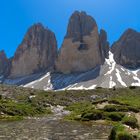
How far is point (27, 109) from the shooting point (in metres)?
76.5

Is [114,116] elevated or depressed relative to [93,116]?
depressed

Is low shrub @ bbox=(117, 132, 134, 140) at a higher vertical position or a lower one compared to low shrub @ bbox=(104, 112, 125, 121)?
lower

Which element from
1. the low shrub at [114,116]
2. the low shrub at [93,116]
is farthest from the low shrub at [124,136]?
A: the low shrub at [93,116]

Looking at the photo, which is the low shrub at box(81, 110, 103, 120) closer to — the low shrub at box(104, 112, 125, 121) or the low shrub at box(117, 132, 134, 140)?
the low shrub at box(104, 112, 125, 121)

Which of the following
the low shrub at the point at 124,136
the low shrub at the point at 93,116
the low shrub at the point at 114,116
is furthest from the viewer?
the low shrub at the point at 93,116

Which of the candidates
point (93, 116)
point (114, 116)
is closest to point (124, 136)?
point (114, 116)

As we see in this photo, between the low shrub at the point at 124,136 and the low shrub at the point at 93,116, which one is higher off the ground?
the low shrub at the point at 93,116

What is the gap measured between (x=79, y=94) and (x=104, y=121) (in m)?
81.6

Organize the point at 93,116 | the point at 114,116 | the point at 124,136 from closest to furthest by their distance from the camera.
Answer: the point at 124,136
the point at 114,116
the point at 93,116

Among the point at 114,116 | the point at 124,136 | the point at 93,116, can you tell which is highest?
the point at 93,116

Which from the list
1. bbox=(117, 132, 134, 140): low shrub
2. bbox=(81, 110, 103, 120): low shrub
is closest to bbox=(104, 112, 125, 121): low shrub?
bbox=(81, 110, 103, 120): low shrub

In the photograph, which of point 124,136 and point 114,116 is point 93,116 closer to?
point 114,116

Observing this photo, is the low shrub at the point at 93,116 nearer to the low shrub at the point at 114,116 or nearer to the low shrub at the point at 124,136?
the low shrub at the point at 114,116

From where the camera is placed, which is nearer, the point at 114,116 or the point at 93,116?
the point at 114,116
